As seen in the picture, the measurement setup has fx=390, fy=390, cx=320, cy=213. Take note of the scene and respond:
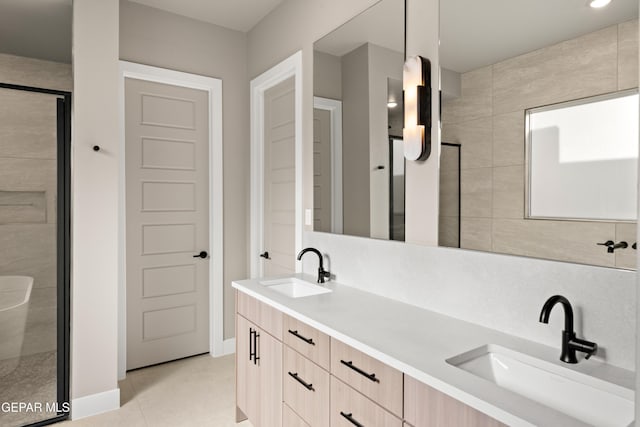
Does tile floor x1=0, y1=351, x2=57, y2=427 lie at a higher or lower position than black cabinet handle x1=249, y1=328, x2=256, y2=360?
lower

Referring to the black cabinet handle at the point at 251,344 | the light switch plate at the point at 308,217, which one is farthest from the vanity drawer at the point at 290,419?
the light switch plate at the point at 308,217

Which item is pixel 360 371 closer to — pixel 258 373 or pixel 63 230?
pixel 258 373

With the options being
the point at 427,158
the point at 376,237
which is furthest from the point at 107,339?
the point at 427,158

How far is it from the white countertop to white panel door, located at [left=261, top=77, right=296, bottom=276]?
103 cm

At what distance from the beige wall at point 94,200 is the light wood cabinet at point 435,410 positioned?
2.11 metres

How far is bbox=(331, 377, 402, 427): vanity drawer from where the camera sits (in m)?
1.27

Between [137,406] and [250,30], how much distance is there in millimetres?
3065

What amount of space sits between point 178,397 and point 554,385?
7.81 feet

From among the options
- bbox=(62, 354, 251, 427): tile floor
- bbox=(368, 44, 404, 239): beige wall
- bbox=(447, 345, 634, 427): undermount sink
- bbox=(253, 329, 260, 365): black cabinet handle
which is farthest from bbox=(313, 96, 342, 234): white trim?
bbox=(62, 354, 251, 427): tile floor

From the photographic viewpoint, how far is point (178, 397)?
267 centimetres

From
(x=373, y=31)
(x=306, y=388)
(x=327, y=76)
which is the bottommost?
(x=306, y=388)

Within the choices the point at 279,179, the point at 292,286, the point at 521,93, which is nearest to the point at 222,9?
the point at 279,179

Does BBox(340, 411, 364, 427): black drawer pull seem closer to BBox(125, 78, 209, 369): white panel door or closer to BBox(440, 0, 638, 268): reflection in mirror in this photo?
BBox(440, 0, 638, 268): reflection in mirror

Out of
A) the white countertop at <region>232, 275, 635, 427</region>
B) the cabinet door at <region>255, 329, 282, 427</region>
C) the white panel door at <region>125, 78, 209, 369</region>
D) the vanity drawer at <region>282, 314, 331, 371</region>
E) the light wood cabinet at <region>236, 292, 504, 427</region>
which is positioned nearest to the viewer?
the white countertop at <region>232, 275, 635, 427</region>
